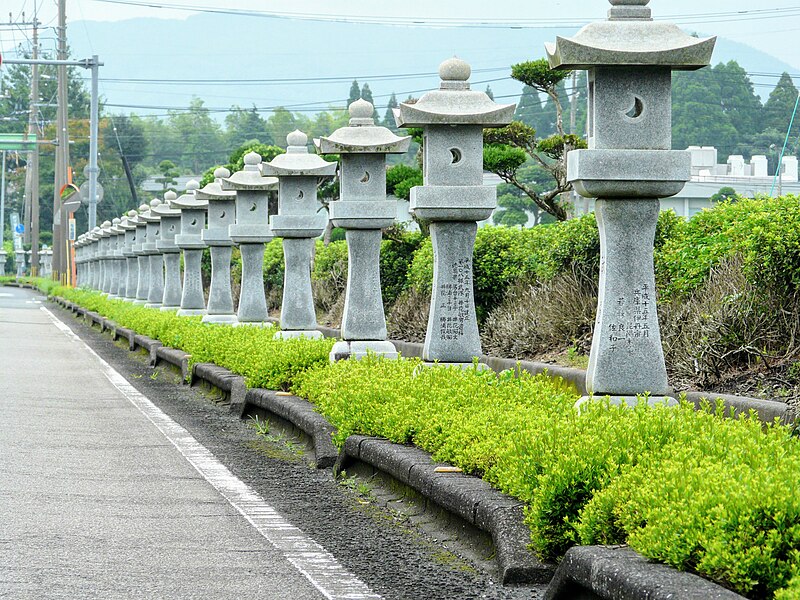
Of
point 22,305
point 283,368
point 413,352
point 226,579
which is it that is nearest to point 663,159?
point 226,579

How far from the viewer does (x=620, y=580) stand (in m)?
5.15

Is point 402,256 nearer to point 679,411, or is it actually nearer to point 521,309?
point 521,309

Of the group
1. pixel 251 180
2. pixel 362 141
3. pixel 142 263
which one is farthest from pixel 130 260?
pixel 362 141

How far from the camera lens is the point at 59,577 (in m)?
6.54

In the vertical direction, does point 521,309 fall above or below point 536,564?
above

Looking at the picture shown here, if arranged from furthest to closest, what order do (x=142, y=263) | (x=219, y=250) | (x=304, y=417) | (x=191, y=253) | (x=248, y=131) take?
(x=248, y=131)
(x=142, y=263)
(x=191, y=253)
(x=219, y=250)
(x=304, y=417)

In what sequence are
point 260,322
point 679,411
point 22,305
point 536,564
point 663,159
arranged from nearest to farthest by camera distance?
point 536,564, point 679,411, point 663,159, point 260,322, point 22,305

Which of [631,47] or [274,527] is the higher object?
[631,47]

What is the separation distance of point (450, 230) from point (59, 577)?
600 centimetres

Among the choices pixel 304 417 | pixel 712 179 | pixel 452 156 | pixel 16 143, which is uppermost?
pixel 16 143

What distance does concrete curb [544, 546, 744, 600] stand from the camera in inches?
190

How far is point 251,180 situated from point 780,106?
51478mm

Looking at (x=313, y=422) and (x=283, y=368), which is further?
(x=283, y=368)

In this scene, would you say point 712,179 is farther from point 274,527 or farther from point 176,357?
point 274,527
